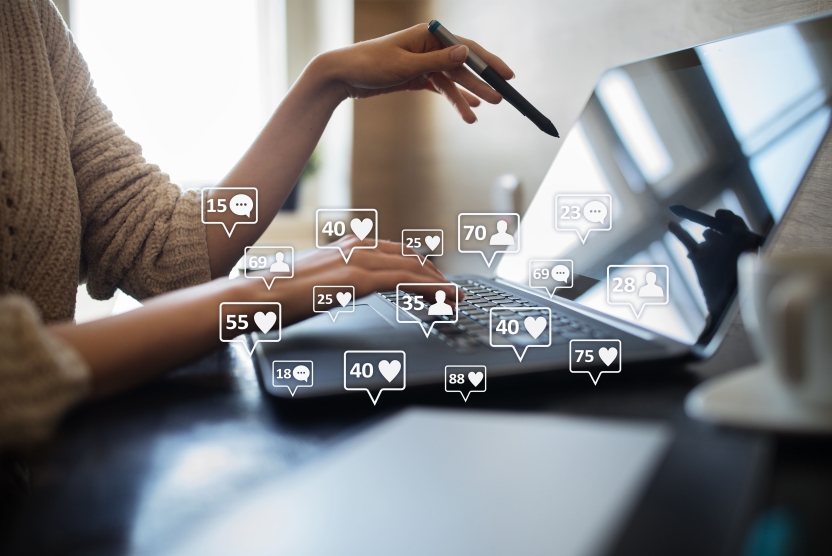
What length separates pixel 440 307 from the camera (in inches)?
13.8

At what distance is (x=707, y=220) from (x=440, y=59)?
0.24 m

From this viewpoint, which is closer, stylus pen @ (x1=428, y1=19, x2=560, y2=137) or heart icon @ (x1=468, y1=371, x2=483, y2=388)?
heart icon @ (x1=468, y1=371, x2=483, y2=388)

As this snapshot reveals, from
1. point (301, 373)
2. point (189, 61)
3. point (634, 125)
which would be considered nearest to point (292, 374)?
point (301, 373)

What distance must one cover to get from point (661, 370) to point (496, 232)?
26cm

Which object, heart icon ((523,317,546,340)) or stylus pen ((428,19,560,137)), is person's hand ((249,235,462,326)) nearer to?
heart icon ((523,317,546,340))

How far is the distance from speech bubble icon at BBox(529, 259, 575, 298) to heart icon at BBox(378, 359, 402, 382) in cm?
18

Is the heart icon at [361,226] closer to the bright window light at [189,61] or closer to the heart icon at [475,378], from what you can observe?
the heart icon at [475,378]

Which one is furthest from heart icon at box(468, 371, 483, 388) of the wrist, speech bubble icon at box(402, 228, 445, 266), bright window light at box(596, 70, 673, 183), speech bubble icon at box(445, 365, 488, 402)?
the wrist

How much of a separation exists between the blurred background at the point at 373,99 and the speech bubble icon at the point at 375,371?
0.68ft

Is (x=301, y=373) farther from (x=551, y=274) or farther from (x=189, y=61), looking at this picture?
(x=189, y=61)

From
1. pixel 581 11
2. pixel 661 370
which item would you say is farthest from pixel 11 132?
pixel 581 11

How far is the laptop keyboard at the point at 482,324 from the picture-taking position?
0.97 ft

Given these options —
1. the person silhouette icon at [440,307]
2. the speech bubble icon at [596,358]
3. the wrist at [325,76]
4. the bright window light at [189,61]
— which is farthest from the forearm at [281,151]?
the bright window light at [189,61]

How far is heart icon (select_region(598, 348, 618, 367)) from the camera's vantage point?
0.27 meters
